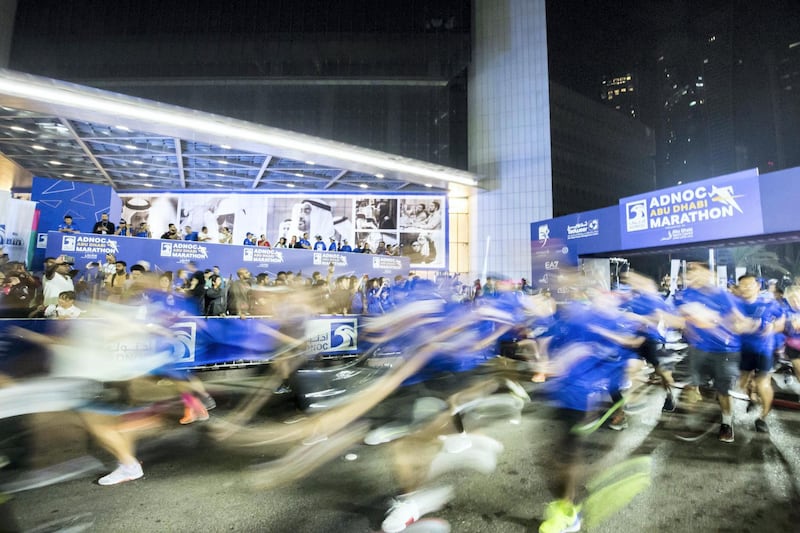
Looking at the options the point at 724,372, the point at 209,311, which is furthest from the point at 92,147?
the point at 724,372

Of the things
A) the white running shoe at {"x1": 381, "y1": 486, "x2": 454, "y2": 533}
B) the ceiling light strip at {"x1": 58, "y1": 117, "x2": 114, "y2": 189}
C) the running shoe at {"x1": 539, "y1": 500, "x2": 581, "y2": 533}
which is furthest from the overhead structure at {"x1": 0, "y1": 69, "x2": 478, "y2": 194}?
the running shoe at {"x1": 539, "y1": 500, "x2": 581, "y2": 533}

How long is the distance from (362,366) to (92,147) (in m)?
17.6

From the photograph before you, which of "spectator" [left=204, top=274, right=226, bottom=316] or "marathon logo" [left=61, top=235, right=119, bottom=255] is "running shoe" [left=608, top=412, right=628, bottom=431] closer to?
"spectator" [left=204, top=274, right=226, bottom=316]

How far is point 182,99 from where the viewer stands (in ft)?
75.1

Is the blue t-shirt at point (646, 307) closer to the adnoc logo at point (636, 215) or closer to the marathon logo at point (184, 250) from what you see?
the adnoc logo at point (636, 215)

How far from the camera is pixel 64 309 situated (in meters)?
7.12

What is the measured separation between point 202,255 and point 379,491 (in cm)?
947

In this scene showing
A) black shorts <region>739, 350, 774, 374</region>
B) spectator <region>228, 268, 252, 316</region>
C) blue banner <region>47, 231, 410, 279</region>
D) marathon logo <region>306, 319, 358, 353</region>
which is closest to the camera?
black shorts <region>739, 350, 774, 374</region>

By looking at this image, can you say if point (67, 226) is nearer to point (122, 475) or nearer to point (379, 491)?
point (122, 475)

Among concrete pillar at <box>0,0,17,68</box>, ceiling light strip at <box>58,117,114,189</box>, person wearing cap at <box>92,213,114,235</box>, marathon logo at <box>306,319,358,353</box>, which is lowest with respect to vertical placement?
marathon logo at <box>306,319,358,353</box>

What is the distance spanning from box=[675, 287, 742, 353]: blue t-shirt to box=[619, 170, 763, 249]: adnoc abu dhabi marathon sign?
24.7 feet

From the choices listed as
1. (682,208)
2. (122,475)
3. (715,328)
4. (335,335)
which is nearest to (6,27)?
(335,335)

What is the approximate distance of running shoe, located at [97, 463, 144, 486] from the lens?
12.6ft

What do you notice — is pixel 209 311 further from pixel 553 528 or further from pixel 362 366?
pixel 553 528
